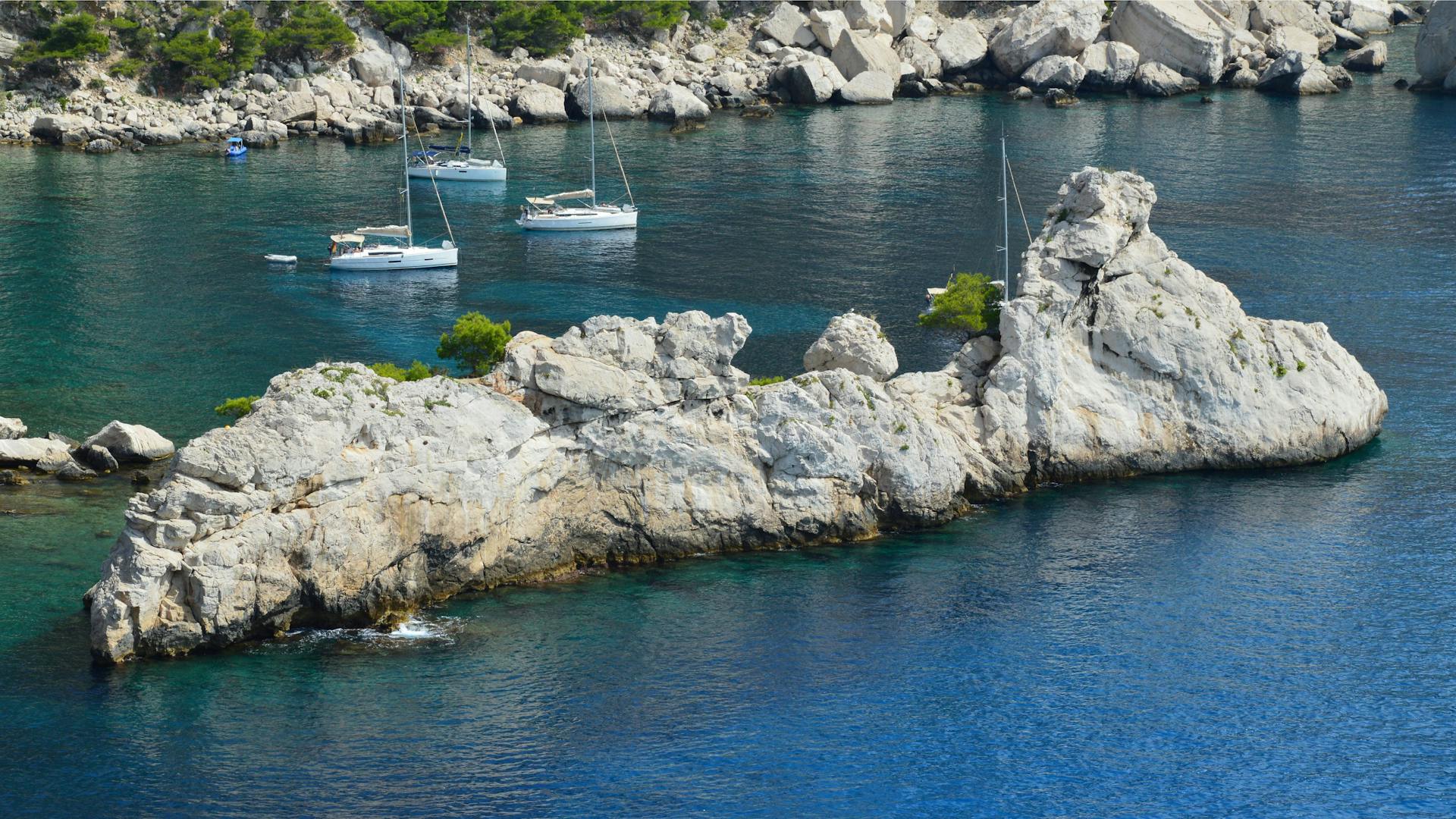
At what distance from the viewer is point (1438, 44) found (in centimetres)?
15888

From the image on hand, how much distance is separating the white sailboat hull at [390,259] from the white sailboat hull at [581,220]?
1273 cm

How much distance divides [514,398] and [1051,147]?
91.3 m

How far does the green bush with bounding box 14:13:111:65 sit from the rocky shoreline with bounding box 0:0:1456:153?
294 centimetres

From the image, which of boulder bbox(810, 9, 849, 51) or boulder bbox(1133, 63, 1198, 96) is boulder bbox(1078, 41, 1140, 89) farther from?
boulder bbox(810, 9, 849, 51)

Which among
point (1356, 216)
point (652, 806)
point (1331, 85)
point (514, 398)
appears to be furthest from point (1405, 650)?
point (1331, 85)

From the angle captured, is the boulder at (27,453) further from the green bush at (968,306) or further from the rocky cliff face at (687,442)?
the green bush at (968,306)

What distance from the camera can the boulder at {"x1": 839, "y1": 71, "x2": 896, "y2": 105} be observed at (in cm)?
17000

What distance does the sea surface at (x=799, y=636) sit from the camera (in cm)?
4534

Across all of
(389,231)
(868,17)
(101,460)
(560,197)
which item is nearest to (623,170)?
(560,197)

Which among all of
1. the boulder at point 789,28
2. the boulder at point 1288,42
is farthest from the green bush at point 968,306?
the boulder at point 1288,42

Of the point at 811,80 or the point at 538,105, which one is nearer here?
the point at 538,105

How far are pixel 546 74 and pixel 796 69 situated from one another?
92.4 ft

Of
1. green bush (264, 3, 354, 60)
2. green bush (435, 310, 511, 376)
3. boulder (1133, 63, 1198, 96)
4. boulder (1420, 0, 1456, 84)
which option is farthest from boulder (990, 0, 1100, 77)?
green bush (435, 310, 511, 376)

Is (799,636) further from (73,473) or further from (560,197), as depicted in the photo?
(560,197)
